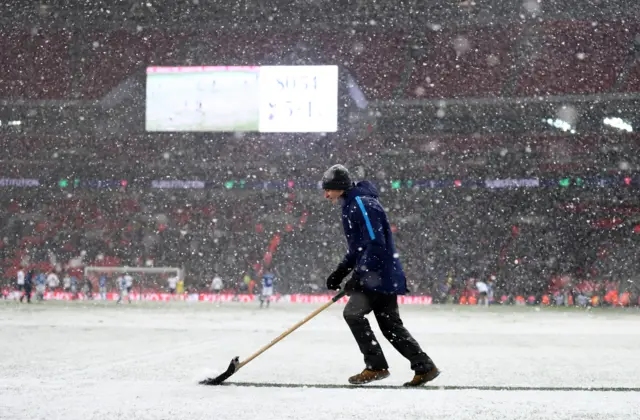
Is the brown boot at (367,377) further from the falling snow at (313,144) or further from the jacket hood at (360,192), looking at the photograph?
the falling snow at (313,144)

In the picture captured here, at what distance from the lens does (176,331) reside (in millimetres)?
13930

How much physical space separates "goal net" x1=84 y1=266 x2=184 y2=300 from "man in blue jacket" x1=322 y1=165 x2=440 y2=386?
1095 inches

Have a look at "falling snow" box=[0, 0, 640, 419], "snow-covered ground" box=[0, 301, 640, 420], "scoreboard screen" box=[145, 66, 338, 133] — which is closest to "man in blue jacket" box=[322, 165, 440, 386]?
"snow-covered ground" box=[0, 301, 640, 420]

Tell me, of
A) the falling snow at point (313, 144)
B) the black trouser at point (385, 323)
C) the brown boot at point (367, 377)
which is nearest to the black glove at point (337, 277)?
the black trouser at point (385, 323)

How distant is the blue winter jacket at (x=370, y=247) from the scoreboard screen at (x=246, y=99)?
27656 millimetres

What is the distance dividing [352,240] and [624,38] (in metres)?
33.0

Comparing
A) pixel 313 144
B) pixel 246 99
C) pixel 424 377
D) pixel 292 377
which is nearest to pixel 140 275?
pixel 246 99

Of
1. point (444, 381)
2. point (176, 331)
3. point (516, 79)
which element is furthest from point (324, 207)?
point (444, 381)

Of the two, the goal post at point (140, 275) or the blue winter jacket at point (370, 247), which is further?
the goal post at point (140, 275)

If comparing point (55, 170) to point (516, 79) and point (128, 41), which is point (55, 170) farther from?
point (516, 79)

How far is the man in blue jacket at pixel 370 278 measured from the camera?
5891 mm

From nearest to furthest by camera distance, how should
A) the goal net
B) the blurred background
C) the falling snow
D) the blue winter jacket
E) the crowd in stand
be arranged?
the blue winter jacket → the goal net → the falling snow → the blurred background → the crowd in stand

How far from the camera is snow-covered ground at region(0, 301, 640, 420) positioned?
481 centimetres

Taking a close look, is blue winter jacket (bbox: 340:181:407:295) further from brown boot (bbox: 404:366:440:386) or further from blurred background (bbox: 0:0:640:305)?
blurred background (bbox: 0:0:640:305)
